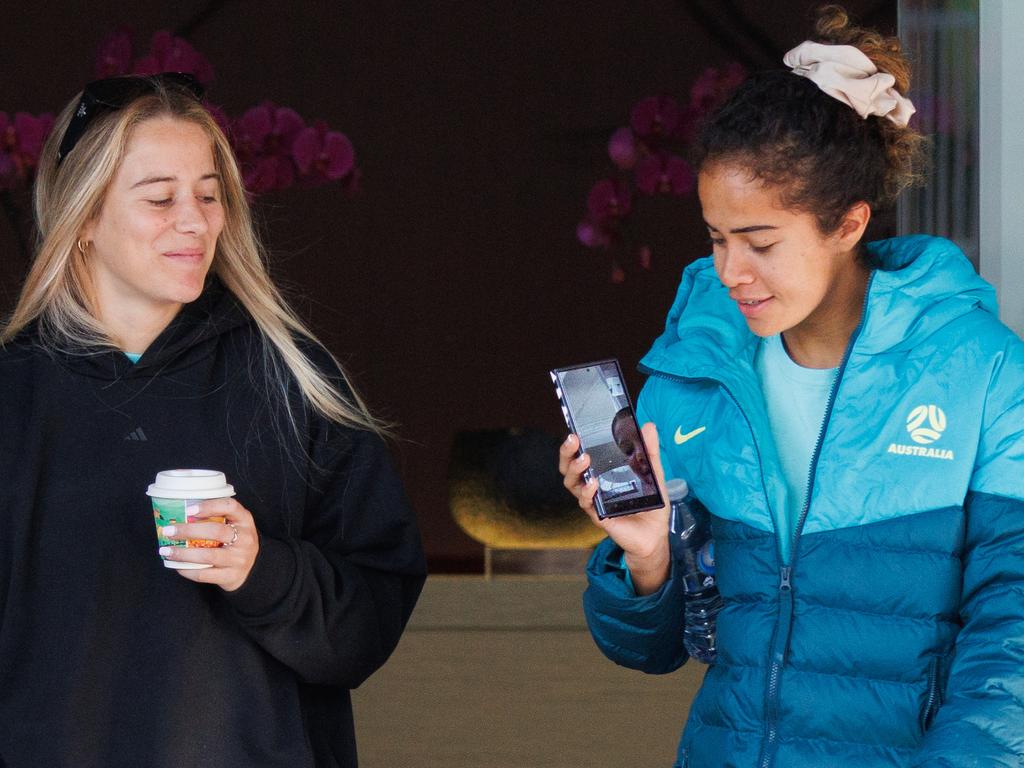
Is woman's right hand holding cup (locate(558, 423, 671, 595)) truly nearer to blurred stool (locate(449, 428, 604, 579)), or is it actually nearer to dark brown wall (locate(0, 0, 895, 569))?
blurred stool (locate(449, 428, 604, 579))

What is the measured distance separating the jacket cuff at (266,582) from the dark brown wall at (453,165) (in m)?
2.94

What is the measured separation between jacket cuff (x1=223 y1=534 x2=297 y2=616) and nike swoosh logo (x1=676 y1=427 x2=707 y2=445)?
498mm

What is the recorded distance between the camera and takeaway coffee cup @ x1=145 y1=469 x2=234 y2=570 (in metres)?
1.65

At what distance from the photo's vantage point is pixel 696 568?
6.14 feet

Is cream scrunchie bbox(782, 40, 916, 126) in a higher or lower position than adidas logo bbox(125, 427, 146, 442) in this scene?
higher

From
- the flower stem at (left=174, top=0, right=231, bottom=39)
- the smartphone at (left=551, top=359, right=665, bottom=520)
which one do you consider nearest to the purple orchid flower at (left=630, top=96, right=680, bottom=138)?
the flower stem at (left=174, top=0, right=231, bottom=39)

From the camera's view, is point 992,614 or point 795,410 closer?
point 992,614

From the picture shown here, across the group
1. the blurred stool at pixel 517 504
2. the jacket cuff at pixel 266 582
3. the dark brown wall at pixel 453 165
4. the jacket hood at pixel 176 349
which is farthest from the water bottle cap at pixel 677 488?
the dark brown wall at pixel 453 165

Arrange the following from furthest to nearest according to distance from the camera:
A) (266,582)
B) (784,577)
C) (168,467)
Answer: (168,467) → (266,582) → (784,577)

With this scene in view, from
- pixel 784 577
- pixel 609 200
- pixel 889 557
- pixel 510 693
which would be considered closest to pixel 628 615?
pixel 784 577

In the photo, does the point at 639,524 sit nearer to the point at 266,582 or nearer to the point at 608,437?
the point at 608,437

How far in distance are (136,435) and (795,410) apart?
0.83 m

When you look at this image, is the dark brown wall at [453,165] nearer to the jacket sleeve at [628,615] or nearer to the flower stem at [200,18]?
the flower stem at [200,18]

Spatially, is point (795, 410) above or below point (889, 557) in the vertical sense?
above
